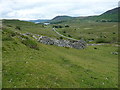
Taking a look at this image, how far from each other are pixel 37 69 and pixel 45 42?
28.6 m

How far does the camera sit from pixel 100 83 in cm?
2112

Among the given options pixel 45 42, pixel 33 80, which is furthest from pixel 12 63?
pixel 45 42

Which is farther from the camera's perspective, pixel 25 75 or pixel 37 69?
pixel 37 69

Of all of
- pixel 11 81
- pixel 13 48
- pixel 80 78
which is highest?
pixel 13 48

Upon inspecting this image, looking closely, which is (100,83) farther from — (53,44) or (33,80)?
(53,44)

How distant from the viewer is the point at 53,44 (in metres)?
49.5

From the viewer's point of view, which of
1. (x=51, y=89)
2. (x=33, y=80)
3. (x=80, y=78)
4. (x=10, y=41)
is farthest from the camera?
(x=10, y=41)

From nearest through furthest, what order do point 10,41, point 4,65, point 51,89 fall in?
point 51,89 < point 4,65 < point 10,41

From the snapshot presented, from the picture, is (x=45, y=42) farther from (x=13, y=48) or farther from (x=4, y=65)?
(x=4, y=65)

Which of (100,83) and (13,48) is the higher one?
(13,48)

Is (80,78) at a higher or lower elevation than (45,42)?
lower

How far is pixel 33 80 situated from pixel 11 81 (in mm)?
2486

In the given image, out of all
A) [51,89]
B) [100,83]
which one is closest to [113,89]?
[100,83]

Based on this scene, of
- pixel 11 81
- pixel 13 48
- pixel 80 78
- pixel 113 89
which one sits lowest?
pixel 113 89
